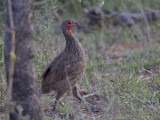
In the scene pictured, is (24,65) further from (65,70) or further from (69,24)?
(69,24)

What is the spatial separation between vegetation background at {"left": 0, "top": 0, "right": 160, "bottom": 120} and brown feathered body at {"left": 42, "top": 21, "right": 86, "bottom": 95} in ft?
0.75

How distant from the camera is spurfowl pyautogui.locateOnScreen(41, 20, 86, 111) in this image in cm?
436

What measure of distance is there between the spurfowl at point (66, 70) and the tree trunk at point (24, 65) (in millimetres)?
1257

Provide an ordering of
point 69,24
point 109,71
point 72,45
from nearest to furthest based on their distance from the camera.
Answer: point 72,45 < point 69,24 < point 109,71

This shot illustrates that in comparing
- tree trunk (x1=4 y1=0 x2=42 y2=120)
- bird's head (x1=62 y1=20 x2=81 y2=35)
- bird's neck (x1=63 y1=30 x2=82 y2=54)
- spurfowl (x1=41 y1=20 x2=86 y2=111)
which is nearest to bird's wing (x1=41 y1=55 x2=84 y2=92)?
spurfowl (x1=41 y1=20 x2=86 y2=111)

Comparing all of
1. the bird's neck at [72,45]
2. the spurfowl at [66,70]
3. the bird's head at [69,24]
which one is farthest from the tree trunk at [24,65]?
the bird's head at [69,24]

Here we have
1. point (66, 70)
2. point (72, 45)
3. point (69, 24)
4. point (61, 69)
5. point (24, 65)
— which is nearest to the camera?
point (24, 65)

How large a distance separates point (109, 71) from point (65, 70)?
176cm

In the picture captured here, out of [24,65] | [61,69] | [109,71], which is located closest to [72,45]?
[61,69]

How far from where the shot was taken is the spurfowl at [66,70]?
4.36 meters

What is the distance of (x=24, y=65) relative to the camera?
295 cm

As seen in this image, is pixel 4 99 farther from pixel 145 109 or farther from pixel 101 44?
pixel 101 44

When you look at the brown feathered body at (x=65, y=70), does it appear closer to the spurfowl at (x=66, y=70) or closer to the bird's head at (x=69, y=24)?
the spurfowl at (x=66, y=70)

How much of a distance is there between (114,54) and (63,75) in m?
3.47
